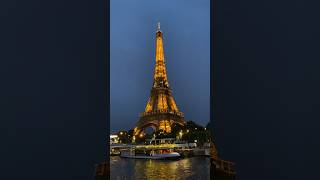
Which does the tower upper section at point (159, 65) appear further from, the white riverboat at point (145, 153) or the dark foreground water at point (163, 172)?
the dark foreground water at point (163, 172)

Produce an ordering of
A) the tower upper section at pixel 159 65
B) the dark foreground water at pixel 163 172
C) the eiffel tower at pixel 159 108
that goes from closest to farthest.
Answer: the dark foreground water at pixel 163 172
the eiffel tower at pixel 159 108
the tower upper section at pixel 159 65

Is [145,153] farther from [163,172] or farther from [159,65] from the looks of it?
[163,172]

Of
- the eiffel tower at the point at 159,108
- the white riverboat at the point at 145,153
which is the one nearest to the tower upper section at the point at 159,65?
the eiffel tower at the point at 159,108

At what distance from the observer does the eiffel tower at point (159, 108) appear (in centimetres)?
3200

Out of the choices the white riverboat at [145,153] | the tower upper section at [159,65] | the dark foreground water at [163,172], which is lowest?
the white riverboat at [145,153]

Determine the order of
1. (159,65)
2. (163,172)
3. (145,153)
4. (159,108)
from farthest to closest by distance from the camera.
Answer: (159,65) → (145,153) → (159,108) → (163,172)

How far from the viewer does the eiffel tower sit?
32.0 metres

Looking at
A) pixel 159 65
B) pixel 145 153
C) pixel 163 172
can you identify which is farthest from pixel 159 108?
pixel 163 172

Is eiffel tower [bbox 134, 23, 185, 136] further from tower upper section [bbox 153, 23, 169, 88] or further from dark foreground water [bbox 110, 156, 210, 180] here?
dark foreground water [bbox 110, 156, 210, 180]

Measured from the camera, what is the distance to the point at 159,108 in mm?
32656

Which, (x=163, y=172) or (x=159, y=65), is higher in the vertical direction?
(x=159, y=65)
